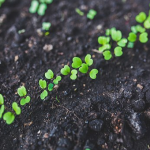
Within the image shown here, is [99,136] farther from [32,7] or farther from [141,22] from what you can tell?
[32,7]

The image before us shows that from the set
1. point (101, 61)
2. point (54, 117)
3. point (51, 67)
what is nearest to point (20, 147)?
point (54, 117)

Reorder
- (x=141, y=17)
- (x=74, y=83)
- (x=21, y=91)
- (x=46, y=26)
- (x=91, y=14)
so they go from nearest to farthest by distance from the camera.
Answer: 1. (x=21, y=91)
2. (x=74, y=83)
3. (x=141, y=17)
4. (x=46, y=26)
5. (x=91, y=14)

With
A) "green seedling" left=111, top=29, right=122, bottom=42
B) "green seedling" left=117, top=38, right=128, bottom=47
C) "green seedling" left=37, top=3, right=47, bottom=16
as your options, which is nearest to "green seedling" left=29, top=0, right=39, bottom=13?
"green seedling" left=37, top=3, right=47, bottom=16

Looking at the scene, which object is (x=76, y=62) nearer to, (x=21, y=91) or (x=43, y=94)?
(x=43, y=94)

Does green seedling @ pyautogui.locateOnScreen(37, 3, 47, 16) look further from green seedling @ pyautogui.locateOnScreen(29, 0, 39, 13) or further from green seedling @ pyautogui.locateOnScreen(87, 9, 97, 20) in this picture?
green seedling @ pyautogui.locateOnScreen(87, 9, 97, 20)

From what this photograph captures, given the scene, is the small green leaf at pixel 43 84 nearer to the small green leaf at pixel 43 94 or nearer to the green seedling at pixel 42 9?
the small green leaf at pixel 43 94

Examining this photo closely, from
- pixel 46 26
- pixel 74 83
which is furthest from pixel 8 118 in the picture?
pixel 46 26

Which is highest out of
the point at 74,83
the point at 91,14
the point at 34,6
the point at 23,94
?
the point at 34,6

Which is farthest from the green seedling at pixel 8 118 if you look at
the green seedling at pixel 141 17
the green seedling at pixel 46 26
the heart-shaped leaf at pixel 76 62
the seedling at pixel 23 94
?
the green seedling at pixel 141 17
